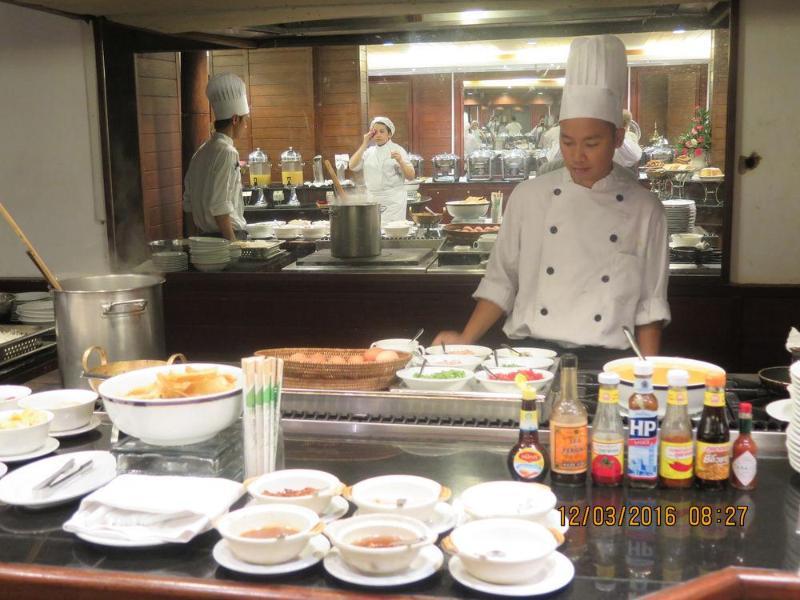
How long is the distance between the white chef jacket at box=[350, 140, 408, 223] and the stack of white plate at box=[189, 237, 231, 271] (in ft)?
10.4

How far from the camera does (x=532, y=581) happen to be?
4.82 ft

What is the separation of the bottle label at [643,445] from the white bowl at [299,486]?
63cm

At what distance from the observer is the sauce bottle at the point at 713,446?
1796mm

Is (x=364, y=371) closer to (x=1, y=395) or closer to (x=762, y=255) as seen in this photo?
(x=1, y=395)

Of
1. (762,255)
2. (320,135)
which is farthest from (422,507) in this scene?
(320,135)

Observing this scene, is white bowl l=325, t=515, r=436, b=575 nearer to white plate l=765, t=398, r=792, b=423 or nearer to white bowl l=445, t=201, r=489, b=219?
white plate l=765, t=398, r=792, b=423

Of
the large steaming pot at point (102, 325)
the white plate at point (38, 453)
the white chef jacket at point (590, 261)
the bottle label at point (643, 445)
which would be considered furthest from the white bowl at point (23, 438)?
the white chef jacket at point (590, 261)

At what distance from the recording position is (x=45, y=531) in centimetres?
176

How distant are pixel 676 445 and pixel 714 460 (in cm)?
9

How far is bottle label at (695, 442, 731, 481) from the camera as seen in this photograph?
5.95 feet

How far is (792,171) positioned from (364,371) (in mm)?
2909

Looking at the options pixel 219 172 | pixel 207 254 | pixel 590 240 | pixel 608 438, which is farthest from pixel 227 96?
pixel 608 438

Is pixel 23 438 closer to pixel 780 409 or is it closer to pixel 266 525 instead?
pixel 266 525

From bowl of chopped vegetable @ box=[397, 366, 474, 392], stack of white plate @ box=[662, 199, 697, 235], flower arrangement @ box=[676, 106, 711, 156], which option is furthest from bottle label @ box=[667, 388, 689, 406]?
flower arrangement @ box=[676, 106, 711, 156]
